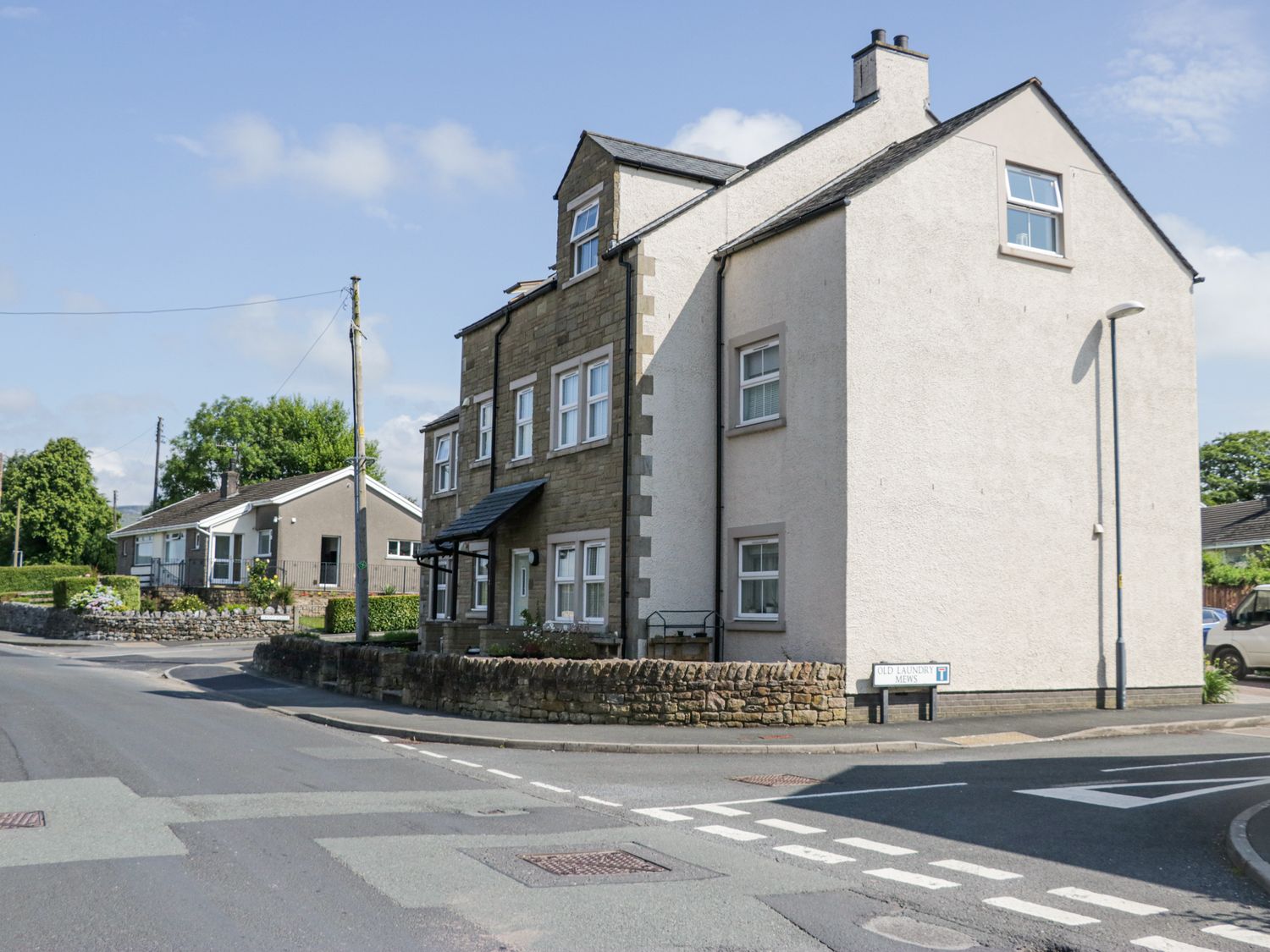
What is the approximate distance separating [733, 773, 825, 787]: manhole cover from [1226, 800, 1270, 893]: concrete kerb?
4.02m

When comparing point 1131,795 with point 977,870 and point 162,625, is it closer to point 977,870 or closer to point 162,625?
point 977,870

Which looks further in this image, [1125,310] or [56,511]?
[56,511]

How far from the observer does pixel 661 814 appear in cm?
996

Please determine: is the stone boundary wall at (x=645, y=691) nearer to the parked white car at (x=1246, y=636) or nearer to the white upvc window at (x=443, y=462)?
the white upvc window at (x=443, y=462)

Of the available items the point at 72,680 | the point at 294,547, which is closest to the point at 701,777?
the point at 72,680

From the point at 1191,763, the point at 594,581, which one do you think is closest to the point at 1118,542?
the point at 1191,763

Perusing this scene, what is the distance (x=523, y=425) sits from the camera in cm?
2420

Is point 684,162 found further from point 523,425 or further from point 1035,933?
point 1035,933

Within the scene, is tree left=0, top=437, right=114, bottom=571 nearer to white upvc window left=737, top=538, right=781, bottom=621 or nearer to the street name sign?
white upvc window left=737, top=538, right=781, bottom=621

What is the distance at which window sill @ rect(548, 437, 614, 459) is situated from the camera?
20516mm

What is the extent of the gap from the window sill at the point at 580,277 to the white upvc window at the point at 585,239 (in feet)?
0.21

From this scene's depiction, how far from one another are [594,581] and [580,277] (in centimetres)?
569

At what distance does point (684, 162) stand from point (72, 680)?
1664cm

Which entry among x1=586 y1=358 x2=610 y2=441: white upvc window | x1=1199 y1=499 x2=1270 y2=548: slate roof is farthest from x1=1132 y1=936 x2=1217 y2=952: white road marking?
x1=1199 y1=499 x2=1270 y2=548: slate roof
